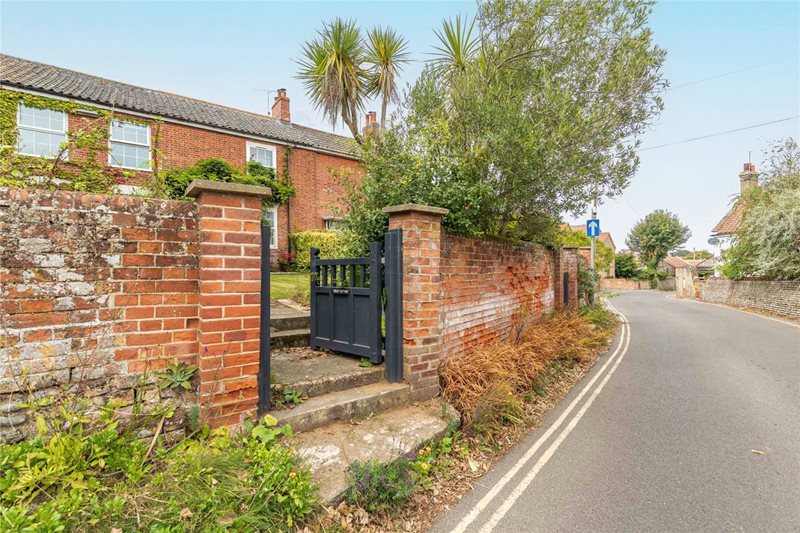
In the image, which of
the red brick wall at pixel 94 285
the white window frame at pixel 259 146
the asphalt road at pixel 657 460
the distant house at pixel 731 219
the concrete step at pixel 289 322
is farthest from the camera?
the distant house at pixel 731 219

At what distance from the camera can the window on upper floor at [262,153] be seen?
15.5m

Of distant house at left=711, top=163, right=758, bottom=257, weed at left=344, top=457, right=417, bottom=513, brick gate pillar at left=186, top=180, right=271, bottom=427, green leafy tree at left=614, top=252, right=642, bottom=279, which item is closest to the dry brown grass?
weed at left=344, top=457, right=417, bottom=513

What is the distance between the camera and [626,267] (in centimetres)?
4541

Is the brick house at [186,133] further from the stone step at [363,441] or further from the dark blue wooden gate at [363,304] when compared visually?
the stone step at [363,441]

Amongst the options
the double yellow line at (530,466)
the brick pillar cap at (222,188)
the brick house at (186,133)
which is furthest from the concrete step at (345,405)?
the brick house at (186,133)

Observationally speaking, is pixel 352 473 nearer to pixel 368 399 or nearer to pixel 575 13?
pixel 368 399

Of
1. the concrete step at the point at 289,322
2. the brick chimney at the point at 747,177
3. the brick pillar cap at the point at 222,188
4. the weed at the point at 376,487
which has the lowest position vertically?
the weed at the point at 376,487

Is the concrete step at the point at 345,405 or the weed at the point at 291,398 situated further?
the weed at the point at 291,398

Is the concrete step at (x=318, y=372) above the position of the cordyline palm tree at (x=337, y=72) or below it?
below

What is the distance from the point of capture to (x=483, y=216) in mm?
5551

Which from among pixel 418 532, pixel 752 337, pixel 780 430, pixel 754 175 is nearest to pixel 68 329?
pixel 418 532

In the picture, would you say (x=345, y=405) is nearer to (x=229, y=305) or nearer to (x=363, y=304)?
(x=363, y=304)

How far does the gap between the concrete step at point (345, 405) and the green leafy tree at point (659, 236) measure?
169 feet

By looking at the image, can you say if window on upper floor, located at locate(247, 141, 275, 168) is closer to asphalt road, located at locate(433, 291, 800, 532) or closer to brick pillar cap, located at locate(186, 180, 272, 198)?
brick pillar cap, located at locate(186, 180, 272, 198)
